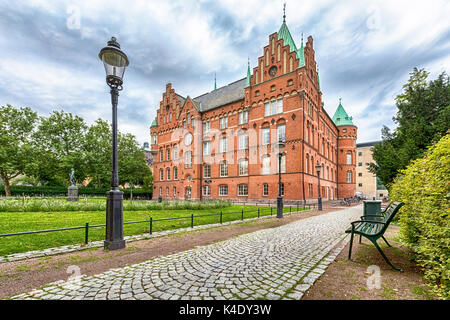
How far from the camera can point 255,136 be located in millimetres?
28062

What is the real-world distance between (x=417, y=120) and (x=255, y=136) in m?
16.2

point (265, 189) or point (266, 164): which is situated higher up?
point (266, 164)

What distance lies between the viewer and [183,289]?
10.7 ft

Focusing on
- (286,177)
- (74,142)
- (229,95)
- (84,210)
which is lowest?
(84,210)

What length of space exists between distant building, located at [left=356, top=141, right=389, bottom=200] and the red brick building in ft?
93.5

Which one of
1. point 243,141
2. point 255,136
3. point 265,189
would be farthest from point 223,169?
point 265,189

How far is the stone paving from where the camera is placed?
3102 millimetres

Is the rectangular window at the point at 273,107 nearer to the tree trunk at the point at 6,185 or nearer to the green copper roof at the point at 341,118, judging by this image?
the green copper roof at the point at 341,118

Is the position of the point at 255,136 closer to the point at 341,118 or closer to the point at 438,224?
the point at 438,224

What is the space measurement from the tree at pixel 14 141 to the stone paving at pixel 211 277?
3733 centimetres

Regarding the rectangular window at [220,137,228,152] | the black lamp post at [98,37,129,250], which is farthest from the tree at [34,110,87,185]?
the black lamp post at [98,37,129,250]

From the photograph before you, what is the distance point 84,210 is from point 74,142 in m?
29.2
